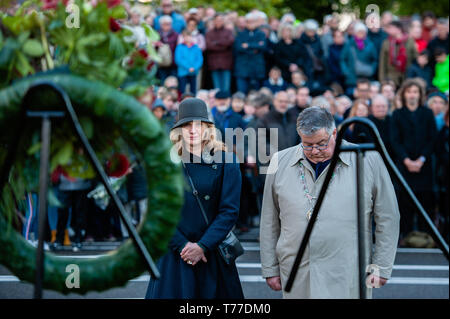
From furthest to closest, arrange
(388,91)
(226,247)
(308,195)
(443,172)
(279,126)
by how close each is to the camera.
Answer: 1. (388,91)
2. (443,172)
3. (279,126)
4. (226,247)
5. (308,195)

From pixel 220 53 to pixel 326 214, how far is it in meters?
10.7

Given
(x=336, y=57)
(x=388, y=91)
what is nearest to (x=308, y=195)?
(x=388, y=91)

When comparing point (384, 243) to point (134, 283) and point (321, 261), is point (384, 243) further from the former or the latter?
point (134, 283)

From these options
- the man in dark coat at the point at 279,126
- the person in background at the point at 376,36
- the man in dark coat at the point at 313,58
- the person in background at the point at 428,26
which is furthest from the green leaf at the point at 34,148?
the person in background at the point at 428,26

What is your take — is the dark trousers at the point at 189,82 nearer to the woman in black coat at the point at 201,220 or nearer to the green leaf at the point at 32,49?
the woman in black coat at the point at 201,220

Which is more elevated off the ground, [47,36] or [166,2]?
[166,2]

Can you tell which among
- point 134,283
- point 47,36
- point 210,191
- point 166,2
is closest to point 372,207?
point 210,191

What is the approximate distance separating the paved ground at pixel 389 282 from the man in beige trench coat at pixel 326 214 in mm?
2889

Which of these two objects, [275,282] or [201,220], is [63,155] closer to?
[201,220]

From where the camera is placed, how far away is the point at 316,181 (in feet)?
15.5

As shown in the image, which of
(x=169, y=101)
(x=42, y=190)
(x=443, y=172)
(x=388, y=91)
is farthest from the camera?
(x=388, y=91)

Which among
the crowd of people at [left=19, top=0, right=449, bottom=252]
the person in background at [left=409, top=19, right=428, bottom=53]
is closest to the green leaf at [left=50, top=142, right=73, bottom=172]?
the crowd of people at [left=19, top=0, right=449, bottom=252]

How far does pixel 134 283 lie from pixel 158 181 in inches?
201

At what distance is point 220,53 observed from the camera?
14984 millimetres
